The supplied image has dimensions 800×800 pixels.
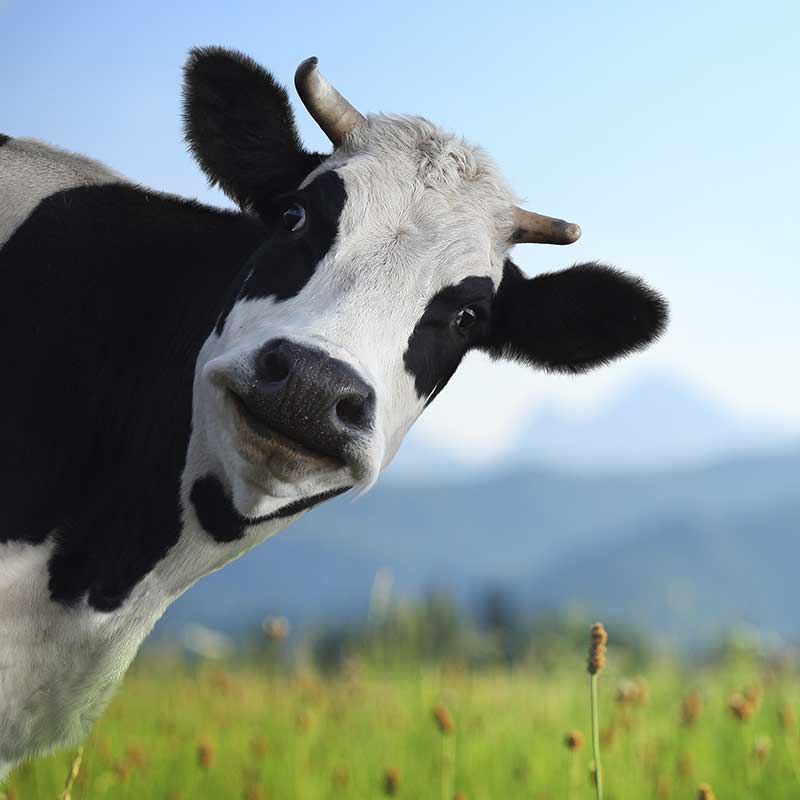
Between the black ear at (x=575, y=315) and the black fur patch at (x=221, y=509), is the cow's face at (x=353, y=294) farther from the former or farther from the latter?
the black fur patch at (x=221, y=509)

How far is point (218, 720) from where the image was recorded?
6.84m

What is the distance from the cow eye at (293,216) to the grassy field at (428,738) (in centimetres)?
202

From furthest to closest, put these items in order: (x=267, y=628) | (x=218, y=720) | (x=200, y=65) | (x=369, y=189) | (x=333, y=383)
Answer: (x=218, y=720) → (x=267, y=628) → (x=200, y=65) → (x=369, y=189) → (x=333, y=383)

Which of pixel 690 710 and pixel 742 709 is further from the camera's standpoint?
pixel 690 710

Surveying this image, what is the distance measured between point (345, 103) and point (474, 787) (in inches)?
132

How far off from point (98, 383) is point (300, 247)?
3.21 feet

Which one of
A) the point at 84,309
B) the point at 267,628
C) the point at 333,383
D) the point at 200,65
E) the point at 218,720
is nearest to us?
the point at 333,383

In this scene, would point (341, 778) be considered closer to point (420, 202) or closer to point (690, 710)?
point (690, 710)

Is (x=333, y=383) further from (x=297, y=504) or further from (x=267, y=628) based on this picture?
(x=267, y=628)

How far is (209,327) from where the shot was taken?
4.37 metres

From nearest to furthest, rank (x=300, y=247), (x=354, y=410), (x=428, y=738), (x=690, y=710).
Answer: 1. (x=354, y=410)
2. (x=300, y=247)
3. (x=690, y=710)
4. (x=428, y=738)

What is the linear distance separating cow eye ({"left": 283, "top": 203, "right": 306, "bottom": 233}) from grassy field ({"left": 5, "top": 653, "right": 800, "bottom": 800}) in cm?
202

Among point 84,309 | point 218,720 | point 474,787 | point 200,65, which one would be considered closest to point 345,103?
point 200,65

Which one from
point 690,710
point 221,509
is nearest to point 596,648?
point 221,509
